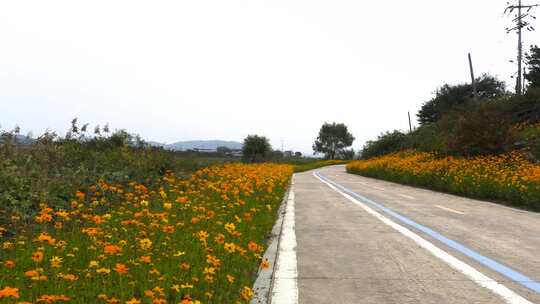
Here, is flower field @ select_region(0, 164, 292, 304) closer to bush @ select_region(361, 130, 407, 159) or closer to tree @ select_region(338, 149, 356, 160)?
bush @ select_region(361, 130, 407, 159)

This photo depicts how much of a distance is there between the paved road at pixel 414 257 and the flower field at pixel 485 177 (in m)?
2.63

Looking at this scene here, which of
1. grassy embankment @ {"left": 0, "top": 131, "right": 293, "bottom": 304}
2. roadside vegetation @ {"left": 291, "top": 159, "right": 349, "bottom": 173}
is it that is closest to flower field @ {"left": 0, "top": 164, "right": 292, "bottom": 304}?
grassy embankment @ {"left": 0, "top": 131, "right": 293, "bottom": 304}

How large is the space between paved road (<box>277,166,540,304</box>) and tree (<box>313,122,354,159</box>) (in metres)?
123

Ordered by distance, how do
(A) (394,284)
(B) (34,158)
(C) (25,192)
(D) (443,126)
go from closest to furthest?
(A) (394,284)
(C) (25,192)
(B) (34,158)
(D) (443,126)

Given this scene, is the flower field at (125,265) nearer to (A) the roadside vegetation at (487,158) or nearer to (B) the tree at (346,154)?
(A) the roadside vegetation at (487,158)

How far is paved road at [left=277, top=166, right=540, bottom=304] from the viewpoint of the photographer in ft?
15.8

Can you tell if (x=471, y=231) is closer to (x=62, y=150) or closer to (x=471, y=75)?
(x=62, y=150)

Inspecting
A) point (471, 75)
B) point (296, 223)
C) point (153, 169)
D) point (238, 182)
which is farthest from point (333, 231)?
point (471, 75)

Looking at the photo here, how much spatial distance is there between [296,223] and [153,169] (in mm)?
4741

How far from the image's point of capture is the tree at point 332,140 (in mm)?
133875

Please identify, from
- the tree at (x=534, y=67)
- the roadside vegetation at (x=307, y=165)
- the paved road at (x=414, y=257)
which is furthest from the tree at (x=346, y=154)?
the paved road at (x=414, y=257)

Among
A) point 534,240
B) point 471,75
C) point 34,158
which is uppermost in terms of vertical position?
point 471,75

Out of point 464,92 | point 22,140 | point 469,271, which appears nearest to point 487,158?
point 469,271

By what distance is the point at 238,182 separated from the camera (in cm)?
1011
